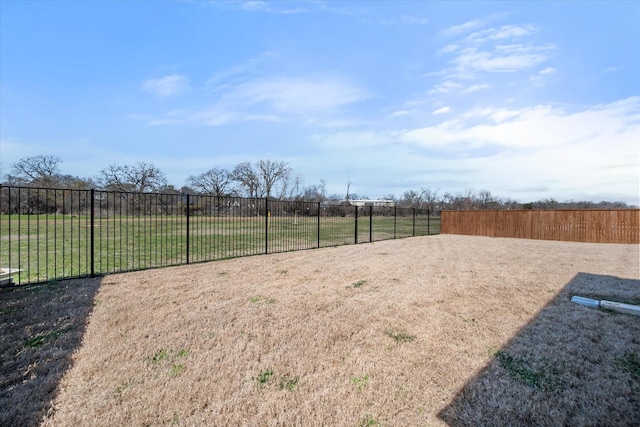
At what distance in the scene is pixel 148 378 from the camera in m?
2.16

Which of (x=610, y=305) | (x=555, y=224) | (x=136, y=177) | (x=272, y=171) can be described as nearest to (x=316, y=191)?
(x=272, y=171)

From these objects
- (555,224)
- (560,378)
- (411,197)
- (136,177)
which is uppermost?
(136,177)

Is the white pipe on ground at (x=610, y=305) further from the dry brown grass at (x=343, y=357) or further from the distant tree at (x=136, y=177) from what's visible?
the distant tree at (x=136, y=177)

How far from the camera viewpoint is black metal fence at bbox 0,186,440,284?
5.64 metres

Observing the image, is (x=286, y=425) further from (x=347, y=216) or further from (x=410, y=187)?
(x=410, y=187)

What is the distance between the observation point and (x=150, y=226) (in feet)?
24.6

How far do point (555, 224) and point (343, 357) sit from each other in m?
16.4

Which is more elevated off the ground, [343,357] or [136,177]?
[136,177]

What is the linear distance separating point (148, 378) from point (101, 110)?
12.6m

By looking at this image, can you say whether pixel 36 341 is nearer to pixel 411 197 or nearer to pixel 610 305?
pixel 610 305

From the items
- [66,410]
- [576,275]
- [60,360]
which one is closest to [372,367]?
[66,410]

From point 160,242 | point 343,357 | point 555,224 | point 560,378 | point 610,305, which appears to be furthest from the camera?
point 555,224

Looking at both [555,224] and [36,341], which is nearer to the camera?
[36,341]

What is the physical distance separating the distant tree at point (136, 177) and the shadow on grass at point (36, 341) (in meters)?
29.9
